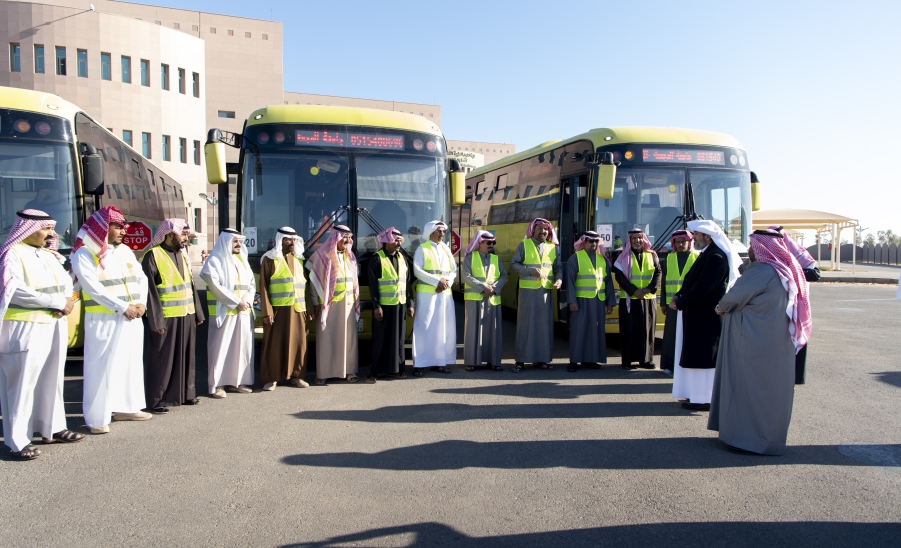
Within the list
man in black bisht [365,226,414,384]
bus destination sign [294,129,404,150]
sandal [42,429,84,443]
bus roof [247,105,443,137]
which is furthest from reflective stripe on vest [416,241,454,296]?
sandal [42,429,84,443]

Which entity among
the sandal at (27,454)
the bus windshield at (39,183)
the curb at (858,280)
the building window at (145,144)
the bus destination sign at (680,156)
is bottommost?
the sandal at (27,454)

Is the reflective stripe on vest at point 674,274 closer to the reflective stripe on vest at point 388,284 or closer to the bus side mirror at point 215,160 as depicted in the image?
the reflective stripe on vest at point 388,284

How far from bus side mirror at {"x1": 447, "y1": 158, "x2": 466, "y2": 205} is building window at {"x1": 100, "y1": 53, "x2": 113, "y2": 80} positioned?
35484mm

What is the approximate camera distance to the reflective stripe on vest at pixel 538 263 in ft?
28.2

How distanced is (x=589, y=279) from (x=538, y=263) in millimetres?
725

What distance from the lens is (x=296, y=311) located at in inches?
300

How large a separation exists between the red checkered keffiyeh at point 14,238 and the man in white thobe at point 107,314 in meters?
0.46

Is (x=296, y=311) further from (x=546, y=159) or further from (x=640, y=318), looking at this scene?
(x=546, y=159)

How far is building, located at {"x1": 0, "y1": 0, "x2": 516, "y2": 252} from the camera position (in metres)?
35.7

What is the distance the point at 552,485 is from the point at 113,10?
174 feet

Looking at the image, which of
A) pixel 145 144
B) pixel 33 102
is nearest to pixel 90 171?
pixel 33 102

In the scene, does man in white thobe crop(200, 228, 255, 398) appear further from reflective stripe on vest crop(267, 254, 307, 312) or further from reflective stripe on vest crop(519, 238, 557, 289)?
reflective stripe on vest crop(519, 238, 557, 289)

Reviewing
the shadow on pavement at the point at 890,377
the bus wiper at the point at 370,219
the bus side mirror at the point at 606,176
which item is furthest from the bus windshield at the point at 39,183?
the shadow on pavement at the point at 890,377

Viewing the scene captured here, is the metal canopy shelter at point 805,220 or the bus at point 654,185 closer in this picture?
the bus at point 654,185
